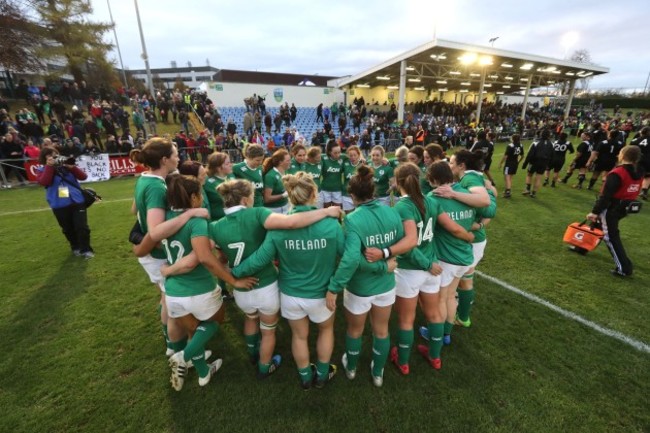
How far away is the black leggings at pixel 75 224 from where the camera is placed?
5.94 metres

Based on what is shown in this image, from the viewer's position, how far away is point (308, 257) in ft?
8.46

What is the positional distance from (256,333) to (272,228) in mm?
1544

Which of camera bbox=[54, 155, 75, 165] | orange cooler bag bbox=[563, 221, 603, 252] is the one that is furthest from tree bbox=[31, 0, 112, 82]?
orange cooler bag bbox=[563, 221, 603, 252]

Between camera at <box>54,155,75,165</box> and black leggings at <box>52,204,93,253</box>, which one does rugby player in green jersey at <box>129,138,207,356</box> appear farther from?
black leggings at <box>52,204,93,253</box>

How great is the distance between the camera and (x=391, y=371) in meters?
3.35

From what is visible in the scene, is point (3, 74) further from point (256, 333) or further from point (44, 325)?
point (256, 333)

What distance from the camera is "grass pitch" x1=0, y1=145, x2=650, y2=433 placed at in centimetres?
281

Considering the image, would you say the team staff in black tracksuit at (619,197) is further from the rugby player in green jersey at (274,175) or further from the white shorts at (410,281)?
the rugby player in green jersey at (274,175)

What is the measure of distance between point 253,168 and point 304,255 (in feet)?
10.00

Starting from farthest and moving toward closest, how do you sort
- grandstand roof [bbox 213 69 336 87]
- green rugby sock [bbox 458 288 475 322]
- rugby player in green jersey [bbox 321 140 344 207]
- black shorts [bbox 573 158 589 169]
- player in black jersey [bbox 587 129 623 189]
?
grandstand roof [bbox 213 69 336 87], black shorts [bbox 573 158 589 169], player in black jersey [bbox 587 129 623 189], rugby player in green jersey [bbox 321 140 344 207], green rugby sock [bbox 458 288 475 322]

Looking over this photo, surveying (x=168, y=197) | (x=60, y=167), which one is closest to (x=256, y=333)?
(x=168, y=197)

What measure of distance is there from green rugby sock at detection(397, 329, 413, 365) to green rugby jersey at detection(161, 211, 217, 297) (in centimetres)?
199

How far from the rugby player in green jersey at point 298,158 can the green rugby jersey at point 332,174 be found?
55 cm

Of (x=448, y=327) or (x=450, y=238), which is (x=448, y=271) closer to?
(x=450, y=238)
